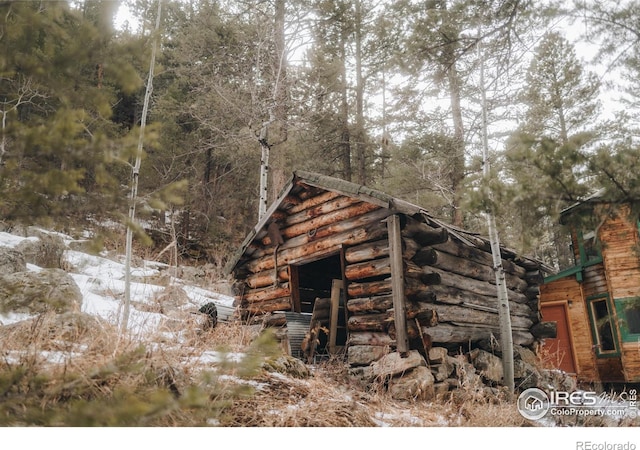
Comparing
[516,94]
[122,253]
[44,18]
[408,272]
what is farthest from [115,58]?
[122,253]

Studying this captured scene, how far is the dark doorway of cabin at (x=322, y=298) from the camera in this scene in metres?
8.29

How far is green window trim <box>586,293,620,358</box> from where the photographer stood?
11.3m

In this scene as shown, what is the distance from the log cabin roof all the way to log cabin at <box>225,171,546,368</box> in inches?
0.8

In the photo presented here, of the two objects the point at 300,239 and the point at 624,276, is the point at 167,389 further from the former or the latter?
the point at 624,276

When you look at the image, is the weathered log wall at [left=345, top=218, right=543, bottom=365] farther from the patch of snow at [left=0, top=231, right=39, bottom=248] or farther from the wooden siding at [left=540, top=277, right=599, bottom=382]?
the patch of snow at [left=0, top=231, right=39, bottom=248]

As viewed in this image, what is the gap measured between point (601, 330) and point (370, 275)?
9083mm

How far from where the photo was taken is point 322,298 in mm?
9805

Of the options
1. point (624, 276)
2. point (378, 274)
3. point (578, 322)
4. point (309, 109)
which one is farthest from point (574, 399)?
point (309, 109)

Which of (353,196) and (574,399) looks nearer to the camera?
(574,399)

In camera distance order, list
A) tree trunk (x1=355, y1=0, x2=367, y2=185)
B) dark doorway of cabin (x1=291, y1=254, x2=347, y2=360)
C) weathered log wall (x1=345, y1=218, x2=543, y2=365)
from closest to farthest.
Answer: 1. weathered log wall (x1=345, y1=218, x2=543, y2=365)
2. dark doorway of cabin (x1=291, y1=254, x2=347, y2=360)
3. tree trunk (x1=355, y1=0, x2=367, y2=185)

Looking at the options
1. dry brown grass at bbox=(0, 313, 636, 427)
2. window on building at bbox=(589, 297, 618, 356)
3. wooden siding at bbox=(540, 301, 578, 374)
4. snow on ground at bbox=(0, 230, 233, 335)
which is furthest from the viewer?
wooden siding at bbox=(540, 301, 578, 374)

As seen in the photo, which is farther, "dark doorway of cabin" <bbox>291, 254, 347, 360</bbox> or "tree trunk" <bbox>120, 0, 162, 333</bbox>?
"dark doorway of cabin" <bbox>291, 254, 347, 360</bbox>

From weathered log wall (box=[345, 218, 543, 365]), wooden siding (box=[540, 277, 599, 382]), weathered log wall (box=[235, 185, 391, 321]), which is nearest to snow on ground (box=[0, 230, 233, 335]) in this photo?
weathered log wall (box=[235, 185, 391, 321])

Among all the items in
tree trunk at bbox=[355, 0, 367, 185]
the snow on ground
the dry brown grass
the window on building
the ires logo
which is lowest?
the ires logo
